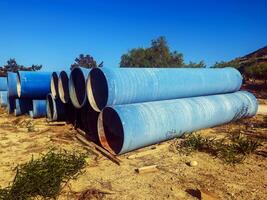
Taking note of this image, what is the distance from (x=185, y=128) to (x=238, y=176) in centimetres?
265

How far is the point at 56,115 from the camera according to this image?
10.1 m

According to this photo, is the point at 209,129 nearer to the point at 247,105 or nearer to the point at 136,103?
the point at 247,105

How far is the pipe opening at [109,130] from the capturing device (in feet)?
22.5

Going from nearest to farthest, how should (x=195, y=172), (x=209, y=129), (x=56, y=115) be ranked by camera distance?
1. (x=195, y=172)
2. (x=209, y=129)
3. (x=56, y=115)

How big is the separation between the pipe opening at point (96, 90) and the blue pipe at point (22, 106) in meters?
5.73

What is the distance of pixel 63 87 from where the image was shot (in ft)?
32.6

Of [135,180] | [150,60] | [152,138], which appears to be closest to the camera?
[135,180]

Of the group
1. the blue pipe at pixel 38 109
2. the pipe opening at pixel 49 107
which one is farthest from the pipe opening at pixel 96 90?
the blue pipe at pixel 38 109

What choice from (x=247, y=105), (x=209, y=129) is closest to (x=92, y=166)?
(x=209, y=129)

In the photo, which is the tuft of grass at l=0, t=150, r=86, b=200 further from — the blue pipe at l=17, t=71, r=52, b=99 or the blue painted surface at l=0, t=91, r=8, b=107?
the blue painted surface at l=0, t=91, r=8, b=107

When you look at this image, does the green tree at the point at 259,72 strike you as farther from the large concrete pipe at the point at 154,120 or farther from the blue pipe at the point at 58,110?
the blue pipe at the point at 58,110

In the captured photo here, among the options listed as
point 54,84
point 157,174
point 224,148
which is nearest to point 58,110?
point 54,84

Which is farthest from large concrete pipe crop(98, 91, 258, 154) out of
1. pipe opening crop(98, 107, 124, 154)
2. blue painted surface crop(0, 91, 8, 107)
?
blue painted surface crop(0, 91, 8, 107)

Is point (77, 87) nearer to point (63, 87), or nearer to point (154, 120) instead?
point (63, 87)
